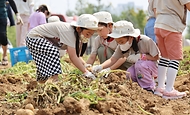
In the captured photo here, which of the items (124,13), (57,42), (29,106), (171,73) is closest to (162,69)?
(171,73)

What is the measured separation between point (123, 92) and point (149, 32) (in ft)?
7.59

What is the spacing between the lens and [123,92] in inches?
151

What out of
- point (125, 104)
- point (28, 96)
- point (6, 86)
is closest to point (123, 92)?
point (125, 104)

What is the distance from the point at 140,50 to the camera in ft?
15.6

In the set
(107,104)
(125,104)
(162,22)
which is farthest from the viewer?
(162,22)

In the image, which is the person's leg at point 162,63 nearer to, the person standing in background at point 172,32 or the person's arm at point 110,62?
the person standing in background at point 172,32

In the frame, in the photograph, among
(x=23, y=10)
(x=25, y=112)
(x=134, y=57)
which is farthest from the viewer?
(x=23, y=10)

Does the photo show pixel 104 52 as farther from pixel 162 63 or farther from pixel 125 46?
pixel 162 63

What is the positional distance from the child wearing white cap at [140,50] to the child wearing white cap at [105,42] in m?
0.37

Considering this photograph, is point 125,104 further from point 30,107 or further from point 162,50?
point 162,50

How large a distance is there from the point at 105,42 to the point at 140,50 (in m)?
0.98

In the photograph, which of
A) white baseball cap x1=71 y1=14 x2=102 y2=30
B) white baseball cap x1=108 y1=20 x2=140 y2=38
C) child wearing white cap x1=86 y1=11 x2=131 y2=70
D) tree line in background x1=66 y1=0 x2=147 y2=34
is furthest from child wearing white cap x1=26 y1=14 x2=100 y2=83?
tree line in background x1=66 y1=0 x2=147 y2=34

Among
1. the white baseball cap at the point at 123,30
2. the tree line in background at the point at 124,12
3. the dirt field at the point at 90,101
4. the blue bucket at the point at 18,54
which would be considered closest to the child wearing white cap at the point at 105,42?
the white baseball cap at the point at 123,30

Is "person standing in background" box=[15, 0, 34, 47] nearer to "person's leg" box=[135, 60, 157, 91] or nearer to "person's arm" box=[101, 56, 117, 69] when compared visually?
"person's arm" box=[101, 56, 117, 69]
